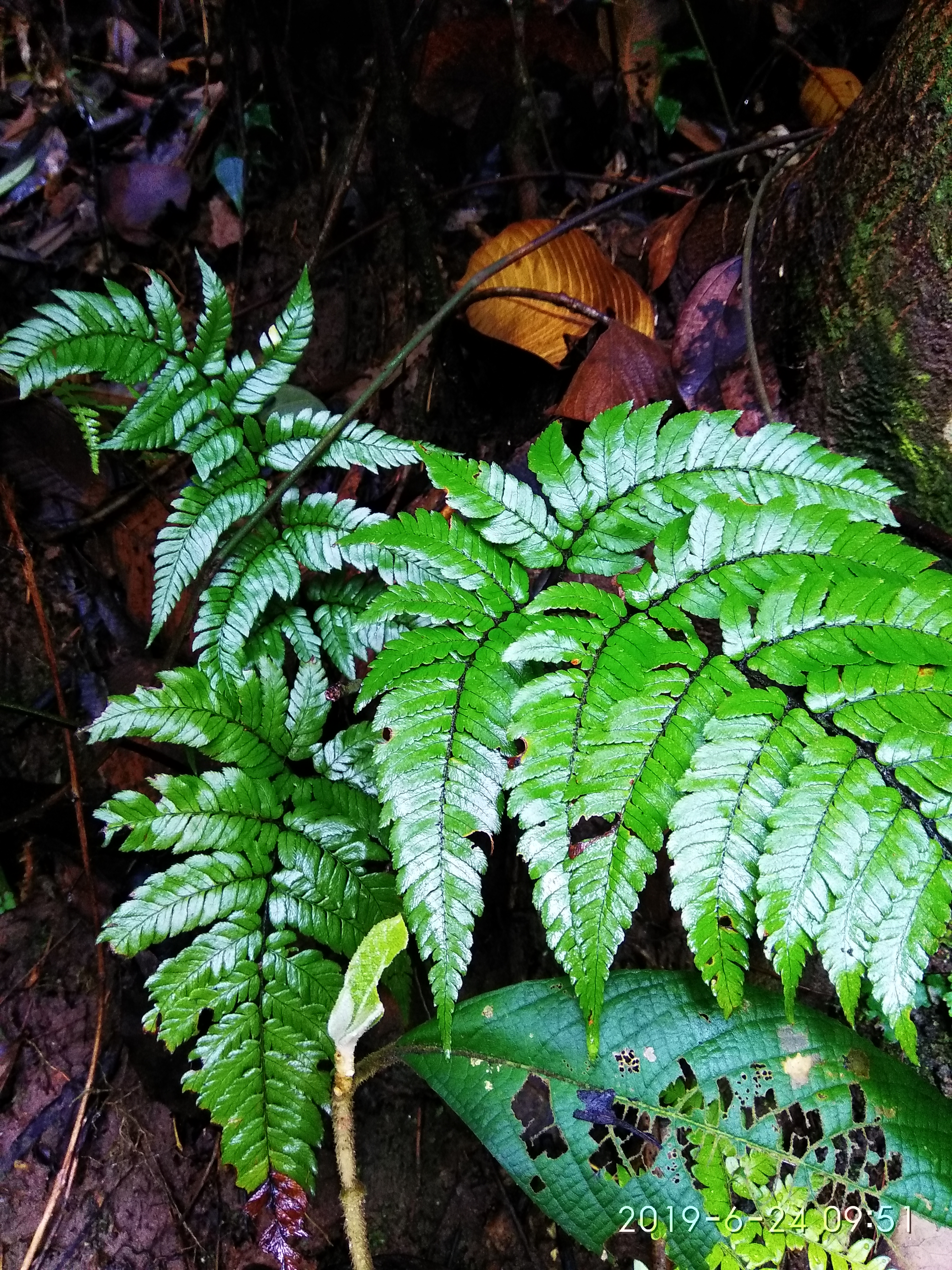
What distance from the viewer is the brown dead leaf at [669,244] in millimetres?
2588

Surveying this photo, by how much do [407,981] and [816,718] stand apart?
120 centimetres

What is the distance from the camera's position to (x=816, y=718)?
1.54 meters

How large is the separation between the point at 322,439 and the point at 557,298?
0.90m

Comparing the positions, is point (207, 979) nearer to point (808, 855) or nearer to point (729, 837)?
point (729, 837)

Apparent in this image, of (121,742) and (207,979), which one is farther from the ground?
(121,742)

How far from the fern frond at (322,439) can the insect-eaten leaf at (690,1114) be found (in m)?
1.39

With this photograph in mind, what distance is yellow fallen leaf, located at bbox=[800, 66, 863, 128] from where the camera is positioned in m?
2.60

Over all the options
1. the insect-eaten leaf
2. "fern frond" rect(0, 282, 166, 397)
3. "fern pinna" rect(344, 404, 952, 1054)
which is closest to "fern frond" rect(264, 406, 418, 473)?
"fern pinna" rect(344, 404, 952, 1054)

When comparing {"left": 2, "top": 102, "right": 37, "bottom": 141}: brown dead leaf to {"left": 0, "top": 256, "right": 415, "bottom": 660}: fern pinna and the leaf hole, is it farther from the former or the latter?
the leaf hole

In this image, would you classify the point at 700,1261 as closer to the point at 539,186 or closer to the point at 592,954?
the point at 592,954

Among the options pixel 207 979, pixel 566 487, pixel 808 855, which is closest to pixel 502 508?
pixel 566 487

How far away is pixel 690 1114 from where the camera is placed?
1.63m

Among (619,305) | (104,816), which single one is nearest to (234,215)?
(619,305)

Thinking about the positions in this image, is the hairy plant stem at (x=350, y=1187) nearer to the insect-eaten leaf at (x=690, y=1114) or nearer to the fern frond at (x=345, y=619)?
the insect-eaten leaf at (x=690, y=1114)
